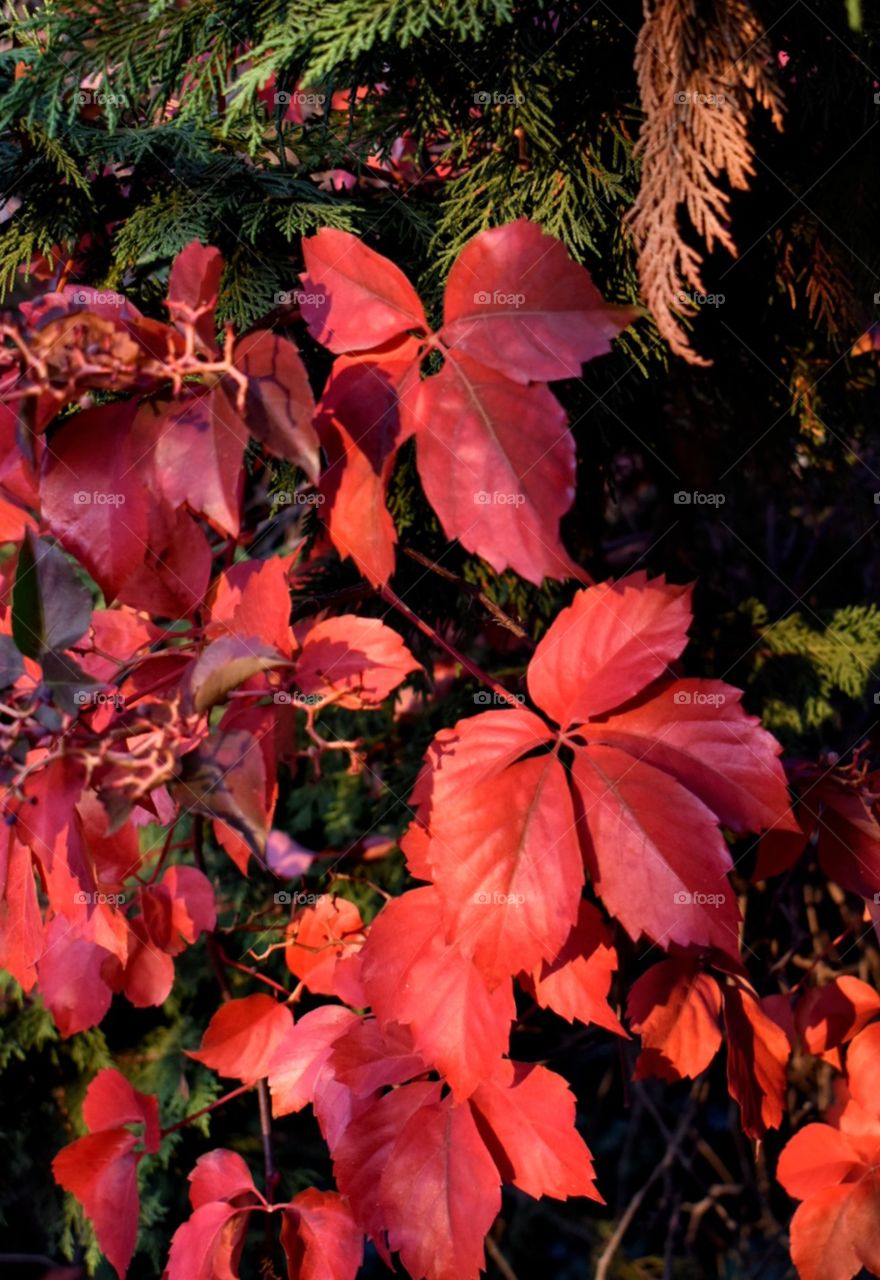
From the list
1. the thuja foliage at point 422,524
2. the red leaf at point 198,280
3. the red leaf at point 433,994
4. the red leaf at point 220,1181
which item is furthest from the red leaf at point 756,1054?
the red leaf at point 198,280

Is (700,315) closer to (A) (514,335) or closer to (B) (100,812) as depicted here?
(A) (514,335)

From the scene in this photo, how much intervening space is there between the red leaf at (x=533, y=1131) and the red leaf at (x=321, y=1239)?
143 mm

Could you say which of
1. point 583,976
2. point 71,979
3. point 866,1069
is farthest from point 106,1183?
point 866,1069

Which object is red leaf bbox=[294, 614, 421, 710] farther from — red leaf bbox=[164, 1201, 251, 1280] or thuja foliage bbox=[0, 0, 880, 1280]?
red leaf bbox=[164, 1201, 251, 1280]

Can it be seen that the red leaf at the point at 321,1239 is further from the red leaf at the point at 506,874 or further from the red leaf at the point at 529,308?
the red leaf at the point at 529,308

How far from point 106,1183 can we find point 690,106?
3.19ft

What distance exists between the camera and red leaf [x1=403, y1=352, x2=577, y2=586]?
64cm

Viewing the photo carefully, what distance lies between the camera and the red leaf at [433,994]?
0.76 m

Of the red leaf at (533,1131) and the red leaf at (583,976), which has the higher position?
the red leaf at (583,976)

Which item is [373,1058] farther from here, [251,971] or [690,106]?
[690,106]

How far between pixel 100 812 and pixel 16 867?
3.5 inches

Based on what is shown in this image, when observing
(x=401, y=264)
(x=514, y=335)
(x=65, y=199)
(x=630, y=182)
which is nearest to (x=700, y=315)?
(x=630, y=182)

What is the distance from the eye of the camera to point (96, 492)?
2.30 feet

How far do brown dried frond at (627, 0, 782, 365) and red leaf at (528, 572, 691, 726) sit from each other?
18cm
